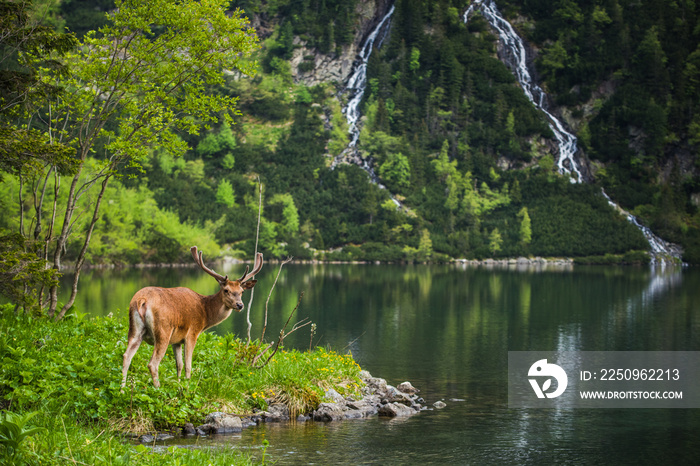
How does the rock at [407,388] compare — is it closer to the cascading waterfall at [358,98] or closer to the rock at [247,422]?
the rock at [247,422]

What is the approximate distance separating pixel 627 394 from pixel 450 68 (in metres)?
130

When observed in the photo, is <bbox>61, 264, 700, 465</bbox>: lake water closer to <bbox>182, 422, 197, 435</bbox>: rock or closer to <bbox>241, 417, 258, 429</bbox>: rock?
<bbox>241, 417, 258, 429</bbox>: rock

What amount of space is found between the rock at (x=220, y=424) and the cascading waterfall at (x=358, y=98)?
10903 cm

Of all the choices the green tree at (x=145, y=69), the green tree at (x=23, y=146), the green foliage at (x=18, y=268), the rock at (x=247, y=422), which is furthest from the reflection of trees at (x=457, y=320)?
the green tree at (x=23, y=146)

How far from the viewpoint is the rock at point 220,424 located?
13.2m

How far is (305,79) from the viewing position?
496 feet

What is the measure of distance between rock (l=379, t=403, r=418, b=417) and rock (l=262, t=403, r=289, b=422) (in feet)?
7.73

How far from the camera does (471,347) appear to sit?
27594 millimetres

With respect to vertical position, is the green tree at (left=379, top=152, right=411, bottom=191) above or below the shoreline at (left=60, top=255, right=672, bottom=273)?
above

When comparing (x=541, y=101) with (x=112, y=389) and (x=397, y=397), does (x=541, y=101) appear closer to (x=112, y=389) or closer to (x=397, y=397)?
(x=397, y=397)

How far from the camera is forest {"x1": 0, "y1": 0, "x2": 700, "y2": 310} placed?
365 feet

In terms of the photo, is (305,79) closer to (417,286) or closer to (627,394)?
(417,286)

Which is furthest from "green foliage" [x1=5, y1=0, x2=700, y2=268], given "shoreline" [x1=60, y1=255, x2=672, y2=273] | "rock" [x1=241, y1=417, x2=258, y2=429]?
"rock" [x1=241, y1=417, x2=258, y2=429]

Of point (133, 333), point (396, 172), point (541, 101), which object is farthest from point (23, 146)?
point (541, 101)
